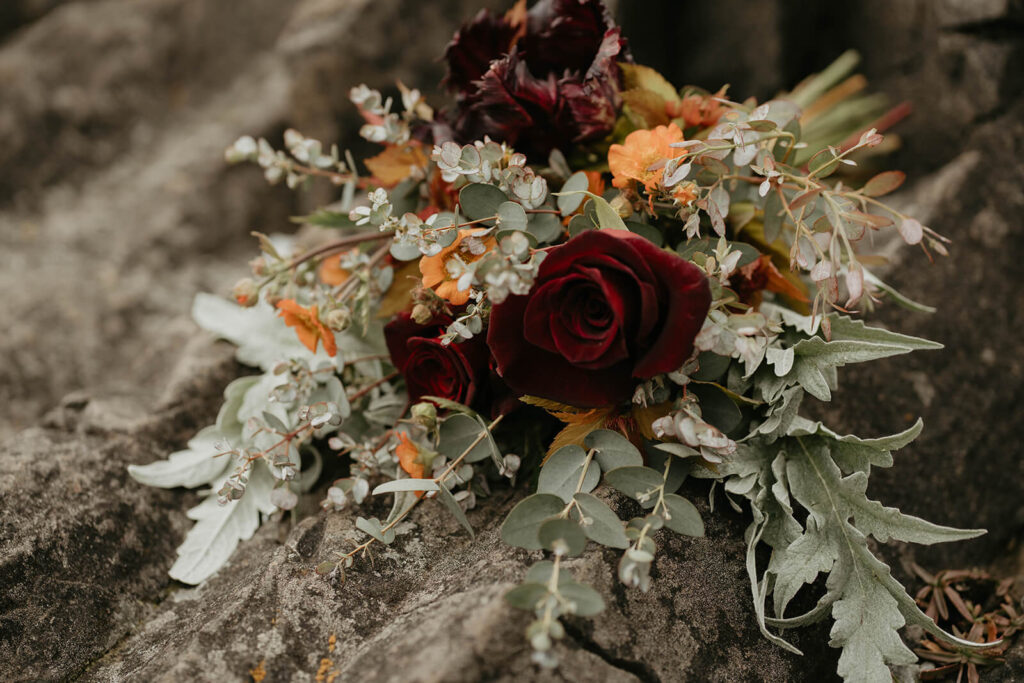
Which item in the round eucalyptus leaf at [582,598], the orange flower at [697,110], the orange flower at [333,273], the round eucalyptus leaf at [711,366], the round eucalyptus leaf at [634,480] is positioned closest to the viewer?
the round eucalyptus leaf at [582,598]

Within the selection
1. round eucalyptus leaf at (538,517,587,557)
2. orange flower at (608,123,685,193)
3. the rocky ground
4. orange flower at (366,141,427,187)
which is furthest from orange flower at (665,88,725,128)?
round eucalyptus leaf at (538,517,587,557)

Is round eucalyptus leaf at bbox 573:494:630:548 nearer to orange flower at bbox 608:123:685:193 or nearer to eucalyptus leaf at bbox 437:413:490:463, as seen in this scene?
eucalyptus leaf at bbox 437:413:490:463

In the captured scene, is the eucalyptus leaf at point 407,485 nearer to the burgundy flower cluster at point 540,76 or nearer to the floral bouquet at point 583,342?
the floral bouquet at point 583,342

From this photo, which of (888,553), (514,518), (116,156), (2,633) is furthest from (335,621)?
(116,156)

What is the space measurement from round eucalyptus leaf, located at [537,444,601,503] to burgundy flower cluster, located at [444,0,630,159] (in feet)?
1.42

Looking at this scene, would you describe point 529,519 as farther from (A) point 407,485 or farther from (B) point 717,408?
(B) point 717,408

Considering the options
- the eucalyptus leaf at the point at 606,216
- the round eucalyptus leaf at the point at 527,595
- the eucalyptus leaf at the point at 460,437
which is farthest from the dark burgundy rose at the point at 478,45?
the round eucalyptus leaf at the point at 527,595

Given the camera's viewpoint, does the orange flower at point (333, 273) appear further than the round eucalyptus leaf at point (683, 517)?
Yes

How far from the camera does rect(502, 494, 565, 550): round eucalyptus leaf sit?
2.46 ft

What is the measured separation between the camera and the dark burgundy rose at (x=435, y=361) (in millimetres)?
904

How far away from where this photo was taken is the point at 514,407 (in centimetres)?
90

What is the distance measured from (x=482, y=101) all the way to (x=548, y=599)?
0.63 meters

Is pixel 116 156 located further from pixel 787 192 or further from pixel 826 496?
pixel 826 496

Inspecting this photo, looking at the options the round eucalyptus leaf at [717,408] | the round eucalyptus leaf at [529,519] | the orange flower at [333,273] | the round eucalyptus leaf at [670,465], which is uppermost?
the orange flower at [333,273]
